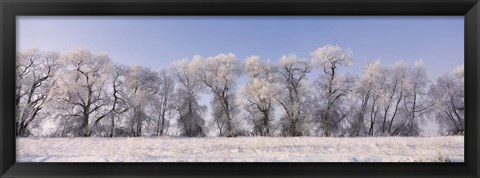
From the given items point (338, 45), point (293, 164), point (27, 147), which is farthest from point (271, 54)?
point (27, 147)

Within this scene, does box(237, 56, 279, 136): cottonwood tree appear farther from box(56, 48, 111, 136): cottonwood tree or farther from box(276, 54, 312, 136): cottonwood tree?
box(56, 48, 111, 136): cottonwood tree

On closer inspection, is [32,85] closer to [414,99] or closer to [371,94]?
[371,94]

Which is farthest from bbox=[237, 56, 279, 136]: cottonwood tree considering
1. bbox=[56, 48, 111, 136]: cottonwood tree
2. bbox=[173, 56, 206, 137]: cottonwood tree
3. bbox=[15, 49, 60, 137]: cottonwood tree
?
bbox=[15, 49, 60, 137]: cottonwood tree

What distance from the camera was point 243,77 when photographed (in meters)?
2.25

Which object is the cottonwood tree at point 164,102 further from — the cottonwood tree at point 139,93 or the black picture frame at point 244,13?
the black picture frame at point 244,13

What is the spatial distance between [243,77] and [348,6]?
0.59 m

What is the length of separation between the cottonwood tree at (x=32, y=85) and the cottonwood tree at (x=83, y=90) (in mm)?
60

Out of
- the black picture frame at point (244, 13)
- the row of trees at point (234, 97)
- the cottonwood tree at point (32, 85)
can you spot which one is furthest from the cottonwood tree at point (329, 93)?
the cottonwood tree at point (32, 85)

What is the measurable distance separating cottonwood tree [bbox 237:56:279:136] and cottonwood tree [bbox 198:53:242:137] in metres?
0.05

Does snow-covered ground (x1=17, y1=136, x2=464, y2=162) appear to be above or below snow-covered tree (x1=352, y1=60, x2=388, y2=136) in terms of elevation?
below

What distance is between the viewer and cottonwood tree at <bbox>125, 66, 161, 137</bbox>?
7.38 ft

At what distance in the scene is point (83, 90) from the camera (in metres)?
2.24

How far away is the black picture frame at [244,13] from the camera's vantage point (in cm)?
216

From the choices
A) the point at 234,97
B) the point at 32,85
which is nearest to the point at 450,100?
Result: the point at 234,97
